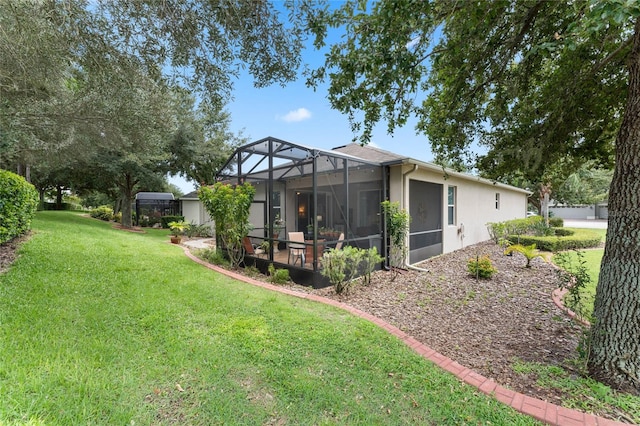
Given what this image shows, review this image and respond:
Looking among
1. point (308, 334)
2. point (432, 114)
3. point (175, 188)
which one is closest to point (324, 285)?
point (308, 334)

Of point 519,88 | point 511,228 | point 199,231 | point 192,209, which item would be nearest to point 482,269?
point 519,88

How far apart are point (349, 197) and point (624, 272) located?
201 inches

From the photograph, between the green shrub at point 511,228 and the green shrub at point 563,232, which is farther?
the green shrub at point 563,232

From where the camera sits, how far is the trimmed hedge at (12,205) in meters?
5.95

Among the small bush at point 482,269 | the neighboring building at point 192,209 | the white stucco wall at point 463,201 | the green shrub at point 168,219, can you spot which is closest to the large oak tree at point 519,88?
the white stucco wall at point 463,201

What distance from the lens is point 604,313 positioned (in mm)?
2904

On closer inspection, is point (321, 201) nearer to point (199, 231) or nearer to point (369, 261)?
point (369, 261)

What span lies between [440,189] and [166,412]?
958 centimetres

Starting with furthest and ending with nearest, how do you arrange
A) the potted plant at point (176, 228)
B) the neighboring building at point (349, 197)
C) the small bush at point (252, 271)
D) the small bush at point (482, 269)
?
the potted plant at point (176, 228) < the small bush at point (252, 271) < the neighboring building at point (349, 197) < the small bush at point (482, 269)

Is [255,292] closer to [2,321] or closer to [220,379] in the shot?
[220,379]

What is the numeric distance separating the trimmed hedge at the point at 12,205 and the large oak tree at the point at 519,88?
7.07 m

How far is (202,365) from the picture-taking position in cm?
284

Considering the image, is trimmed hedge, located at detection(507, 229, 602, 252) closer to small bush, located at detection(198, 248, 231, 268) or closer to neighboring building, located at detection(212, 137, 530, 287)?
neighboring building, located at detection(212, 137, 530, 287)

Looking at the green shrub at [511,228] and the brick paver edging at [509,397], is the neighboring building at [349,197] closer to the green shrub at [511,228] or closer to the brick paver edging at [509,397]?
the green shrub at [511,228]
